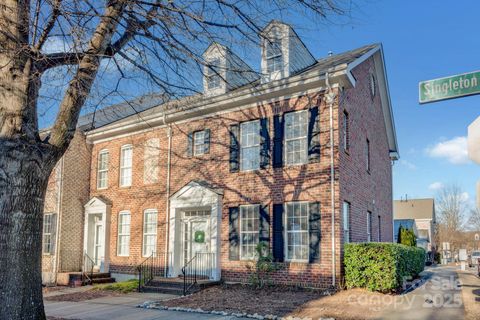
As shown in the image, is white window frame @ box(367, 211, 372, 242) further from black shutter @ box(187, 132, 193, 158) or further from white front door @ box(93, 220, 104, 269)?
white front door @ box(93, 220, 104, 269)

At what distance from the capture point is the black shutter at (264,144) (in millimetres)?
13875

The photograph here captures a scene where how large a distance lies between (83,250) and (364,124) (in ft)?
41.5

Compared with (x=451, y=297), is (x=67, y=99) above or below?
above

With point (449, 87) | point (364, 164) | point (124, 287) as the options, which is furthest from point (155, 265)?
point (449, 87)

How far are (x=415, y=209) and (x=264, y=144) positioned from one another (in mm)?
50535

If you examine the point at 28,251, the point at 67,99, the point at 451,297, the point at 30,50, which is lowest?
the point at 451,297

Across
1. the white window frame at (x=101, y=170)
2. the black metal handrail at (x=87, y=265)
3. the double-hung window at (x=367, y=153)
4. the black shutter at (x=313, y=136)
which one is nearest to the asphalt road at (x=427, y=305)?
the black shutter at (x=313, y=136)

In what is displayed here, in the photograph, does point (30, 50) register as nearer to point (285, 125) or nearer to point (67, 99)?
point (67, 99)

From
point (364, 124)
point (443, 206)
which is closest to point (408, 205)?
point (443, 206)

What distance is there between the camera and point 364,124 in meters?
16.3

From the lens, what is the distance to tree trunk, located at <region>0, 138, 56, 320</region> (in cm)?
588

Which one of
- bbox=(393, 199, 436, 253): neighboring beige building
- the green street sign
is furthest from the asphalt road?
bbox=(393, 199, 436, 253): neighboring beige building

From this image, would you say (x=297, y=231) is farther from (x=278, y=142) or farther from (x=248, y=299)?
(x=278, y=142)

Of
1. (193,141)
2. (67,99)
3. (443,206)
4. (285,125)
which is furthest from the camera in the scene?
(443,206)
